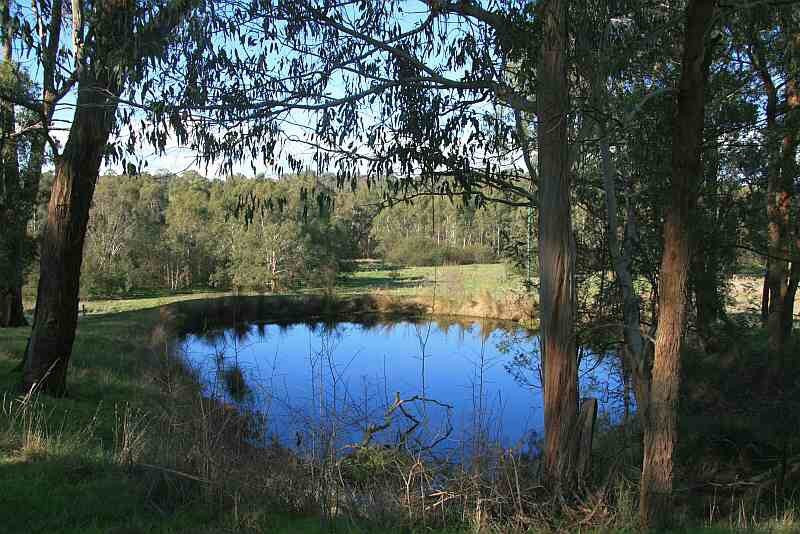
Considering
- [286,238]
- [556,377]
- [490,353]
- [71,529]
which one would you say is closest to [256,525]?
[71,529]

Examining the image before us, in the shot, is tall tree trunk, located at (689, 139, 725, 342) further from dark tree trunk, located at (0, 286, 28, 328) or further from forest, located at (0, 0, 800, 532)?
dark tree trunk, located at (0, 286, 28, 328)

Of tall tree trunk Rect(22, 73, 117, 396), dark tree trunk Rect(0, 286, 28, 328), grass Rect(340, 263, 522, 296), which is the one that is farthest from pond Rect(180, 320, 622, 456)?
dark tree trunk Rect(0, 286, 28, 328)

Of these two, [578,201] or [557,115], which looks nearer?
[557,115]

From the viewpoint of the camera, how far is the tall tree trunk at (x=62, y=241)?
524 centimetres

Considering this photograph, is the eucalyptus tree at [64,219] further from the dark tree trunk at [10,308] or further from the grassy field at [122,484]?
the dark tree trunk at [10,308]

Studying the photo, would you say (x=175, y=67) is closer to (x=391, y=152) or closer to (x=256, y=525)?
(x=391, y=152)

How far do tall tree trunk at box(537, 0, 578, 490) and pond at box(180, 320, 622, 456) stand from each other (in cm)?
34

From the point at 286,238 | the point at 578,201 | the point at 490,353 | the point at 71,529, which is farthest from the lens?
the point at 286,238

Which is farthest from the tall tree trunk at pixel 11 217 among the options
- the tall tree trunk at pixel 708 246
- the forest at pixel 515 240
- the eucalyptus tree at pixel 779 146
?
the eucalyptus tree at pixel 779 146

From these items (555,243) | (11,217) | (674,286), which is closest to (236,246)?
(11,217)

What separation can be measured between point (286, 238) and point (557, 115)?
76.0ft

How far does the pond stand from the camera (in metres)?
3.89

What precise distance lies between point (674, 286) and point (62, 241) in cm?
470

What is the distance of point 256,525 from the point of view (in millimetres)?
2832
